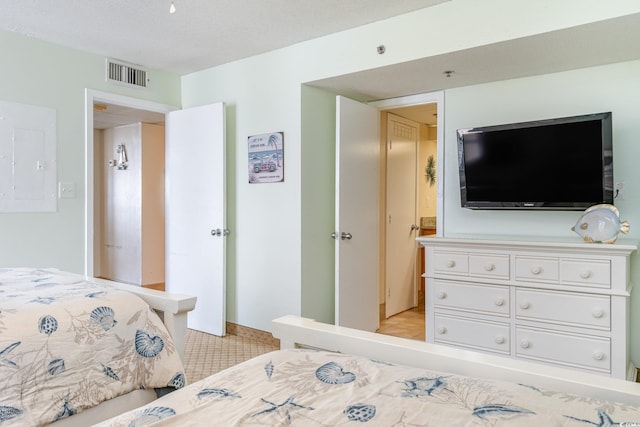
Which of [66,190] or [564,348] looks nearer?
[564,348]

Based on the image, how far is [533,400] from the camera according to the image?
0.90 m

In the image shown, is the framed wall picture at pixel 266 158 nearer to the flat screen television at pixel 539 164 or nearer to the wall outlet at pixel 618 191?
the flat screen television at pixel 539 164

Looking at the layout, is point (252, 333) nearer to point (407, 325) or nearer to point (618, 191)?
point (407, 325)

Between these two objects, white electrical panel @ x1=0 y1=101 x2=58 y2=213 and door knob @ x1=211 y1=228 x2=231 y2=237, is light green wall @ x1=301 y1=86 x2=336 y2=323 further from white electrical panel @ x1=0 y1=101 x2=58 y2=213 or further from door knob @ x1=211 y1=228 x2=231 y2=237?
white electrical panel @ x1=0 y1=101 x2=58 y2=213

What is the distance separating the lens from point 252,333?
151 inches

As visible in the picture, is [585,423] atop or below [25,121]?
below

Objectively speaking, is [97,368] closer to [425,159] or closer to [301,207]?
[301,207]

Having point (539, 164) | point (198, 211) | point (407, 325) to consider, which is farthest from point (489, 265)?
point (198, 211)

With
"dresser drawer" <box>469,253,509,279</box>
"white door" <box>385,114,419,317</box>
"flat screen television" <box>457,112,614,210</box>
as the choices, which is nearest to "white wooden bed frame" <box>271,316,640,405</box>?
"dresser drawer" <box>469,253,509,279</box>

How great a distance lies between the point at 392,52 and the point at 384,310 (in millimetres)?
2626

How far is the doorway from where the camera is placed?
4.54 meters

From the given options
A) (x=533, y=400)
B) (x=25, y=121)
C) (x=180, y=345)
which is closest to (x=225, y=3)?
(x=25, y=121)

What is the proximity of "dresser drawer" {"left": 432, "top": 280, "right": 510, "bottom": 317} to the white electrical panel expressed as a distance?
3071 mm

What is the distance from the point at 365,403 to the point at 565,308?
2212 millimetres
